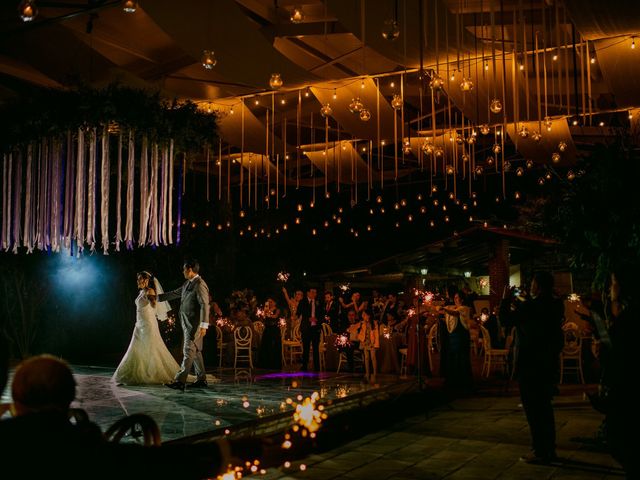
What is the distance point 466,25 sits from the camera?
8320 mm

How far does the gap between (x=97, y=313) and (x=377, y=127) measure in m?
8.51

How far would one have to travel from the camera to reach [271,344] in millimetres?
13320

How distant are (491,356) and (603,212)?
6028 millimetres

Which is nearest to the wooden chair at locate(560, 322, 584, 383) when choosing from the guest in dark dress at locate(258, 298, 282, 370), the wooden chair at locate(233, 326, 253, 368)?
the guest in dark dress at locate(258, 298, 282, 370)

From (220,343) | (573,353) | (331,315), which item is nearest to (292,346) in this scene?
(331,315)

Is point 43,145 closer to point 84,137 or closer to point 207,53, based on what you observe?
point 84,137

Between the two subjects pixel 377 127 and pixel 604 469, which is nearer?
pixel 604 469

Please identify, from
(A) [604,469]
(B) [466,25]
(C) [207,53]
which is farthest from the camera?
(B) [466,25]

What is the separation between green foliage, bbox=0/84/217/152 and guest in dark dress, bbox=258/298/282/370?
20.9 ft

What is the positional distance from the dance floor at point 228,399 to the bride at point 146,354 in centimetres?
26

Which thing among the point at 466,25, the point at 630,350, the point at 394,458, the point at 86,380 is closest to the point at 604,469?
the point at 394,458

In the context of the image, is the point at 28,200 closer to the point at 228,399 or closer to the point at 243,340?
the point at 228,399

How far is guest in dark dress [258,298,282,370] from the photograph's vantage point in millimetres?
13266

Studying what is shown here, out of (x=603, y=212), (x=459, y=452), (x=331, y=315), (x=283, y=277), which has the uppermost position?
(x=283, y=277)
